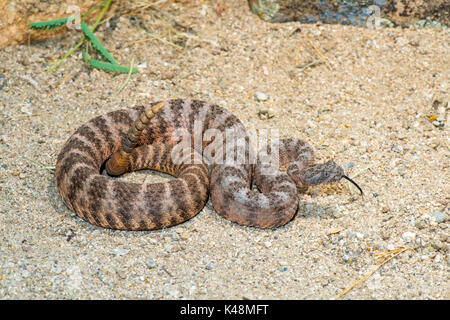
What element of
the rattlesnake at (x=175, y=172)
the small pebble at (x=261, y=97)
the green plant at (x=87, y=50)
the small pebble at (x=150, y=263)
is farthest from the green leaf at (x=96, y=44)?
the small pebble at (x=150, y=263)

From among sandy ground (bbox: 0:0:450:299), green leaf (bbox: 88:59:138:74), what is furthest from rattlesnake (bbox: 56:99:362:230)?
green leaf (bbox: 88:59:138:74)

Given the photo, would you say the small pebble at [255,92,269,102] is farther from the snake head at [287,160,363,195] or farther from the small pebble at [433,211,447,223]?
the small pebble at [433,211,447,223]

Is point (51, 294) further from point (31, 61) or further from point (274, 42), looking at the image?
point (274, 42)

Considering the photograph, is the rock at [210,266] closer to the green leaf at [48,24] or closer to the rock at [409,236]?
the rock at [409,236]

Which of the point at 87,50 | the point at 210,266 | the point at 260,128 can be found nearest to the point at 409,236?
the point at 210,266

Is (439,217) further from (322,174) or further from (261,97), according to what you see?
(261,97)

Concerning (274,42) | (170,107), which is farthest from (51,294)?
(274,42)
